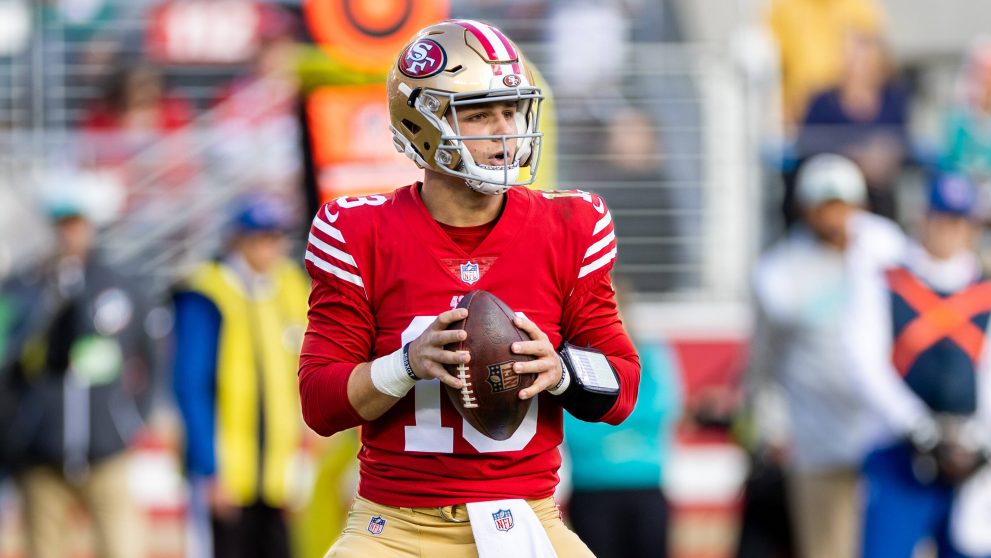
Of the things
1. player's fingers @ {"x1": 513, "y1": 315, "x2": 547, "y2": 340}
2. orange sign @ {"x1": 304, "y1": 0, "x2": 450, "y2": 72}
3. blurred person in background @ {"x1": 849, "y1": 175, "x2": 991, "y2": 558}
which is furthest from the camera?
blurred person in background @ {"x1": 849, "y1": 175, "x2": 991, "y2": 558}

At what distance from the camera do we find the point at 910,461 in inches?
295

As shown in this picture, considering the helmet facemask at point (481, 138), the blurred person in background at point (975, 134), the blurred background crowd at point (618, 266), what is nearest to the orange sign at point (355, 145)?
the blurred background crowd at point (618, 266)

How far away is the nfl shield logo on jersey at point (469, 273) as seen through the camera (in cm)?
401

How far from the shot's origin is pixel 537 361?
12.5 ft

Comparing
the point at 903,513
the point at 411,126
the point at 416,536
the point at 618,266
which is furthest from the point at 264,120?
the point at 416,536

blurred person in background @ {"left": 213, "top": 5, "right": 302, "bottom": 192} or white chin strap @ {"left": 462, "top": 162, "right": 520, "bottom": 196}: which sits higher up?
white chin strap @ {"left": 462, "top": 162, "right": 520, "bottom": 196}

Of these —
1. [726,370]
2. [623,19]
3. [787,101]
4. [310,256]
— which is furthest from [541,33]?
[310,256]

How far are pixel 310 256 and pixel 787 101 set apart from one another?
7059mm

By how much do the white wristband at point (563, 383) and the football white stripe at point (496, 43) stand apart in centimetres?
76

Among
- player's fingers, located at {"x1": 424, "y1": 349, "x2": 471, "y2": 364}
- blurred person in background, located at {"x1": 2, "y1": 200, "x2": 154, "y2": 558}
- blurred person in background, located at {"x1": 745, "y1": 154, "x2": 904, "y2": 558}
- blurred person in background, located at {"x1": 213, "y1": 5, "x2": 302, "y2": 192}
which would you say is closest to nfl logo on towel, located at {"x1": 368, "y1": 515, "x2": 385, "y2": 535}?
player's fingers, located at {"x1": 424, "y1": 349, "x2": 471, "y2": 364}

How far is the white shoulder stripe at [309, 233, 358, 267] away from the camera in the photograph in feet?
13.2

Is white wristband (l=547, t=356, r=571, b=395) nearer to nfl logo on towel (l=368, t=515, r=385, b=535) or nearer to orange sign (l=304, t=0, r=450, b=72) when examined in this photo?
nfl logo on towel (l=368, t=515, r=385, b=535)

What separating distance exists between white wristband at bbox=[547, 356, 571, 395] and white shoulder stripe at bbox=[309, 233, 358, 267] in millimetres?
562

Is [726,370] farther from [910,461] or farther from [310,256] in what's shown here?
[310,256]
